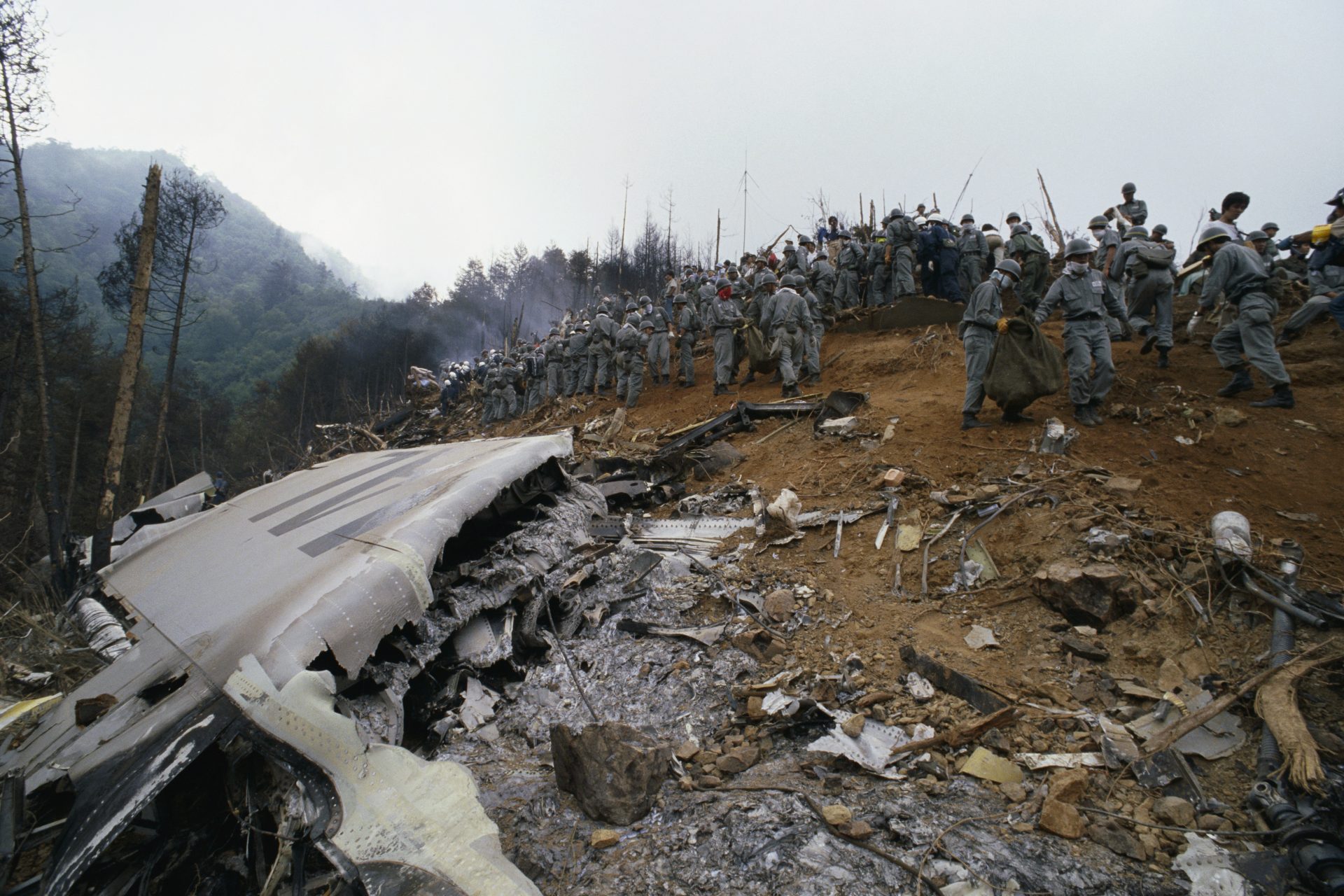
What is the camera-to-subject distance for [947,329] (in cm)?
1016

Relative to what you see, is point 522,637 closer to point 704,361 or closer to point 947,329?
point 947,329

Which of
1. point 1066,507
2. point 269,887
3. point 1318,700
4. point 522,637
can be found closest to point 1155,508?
point 1066,507

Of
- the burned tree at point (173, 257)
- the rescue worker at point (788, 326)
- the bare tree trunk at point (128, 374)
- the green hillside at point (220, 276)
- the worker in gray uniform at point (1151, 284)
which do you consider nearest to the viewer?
the bare tree trunk at point (128, 374)

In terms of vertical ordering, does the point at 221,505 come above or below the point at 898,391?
below

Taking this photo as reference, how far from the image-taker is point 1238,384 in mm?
5758

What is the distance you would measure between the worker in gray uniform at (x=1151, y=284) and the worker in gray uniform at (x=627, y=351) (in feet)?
27.0

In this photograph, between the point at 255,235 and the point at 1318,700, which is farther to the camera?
the point at 255,235

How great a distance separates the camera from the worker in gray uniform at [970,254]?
10875mm

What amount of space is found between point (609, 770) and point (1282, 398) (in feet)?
23.3

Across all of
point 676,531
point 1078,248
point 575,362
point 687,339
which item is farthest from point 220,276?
point 1078,248

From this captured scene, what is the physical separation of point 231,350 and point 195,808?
2559 inches

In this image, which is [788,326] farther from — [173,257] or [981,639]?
[173,257]

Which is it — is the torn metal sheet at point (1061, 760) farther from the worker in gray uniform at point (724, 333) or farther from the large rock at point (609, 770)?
the worker in gray uniform at point (724, 333)

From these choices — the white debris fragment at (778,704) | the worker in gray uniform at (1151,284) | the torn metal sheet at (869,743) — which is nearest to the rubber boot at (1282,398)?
the worker in gray uniform at (1151,284)
